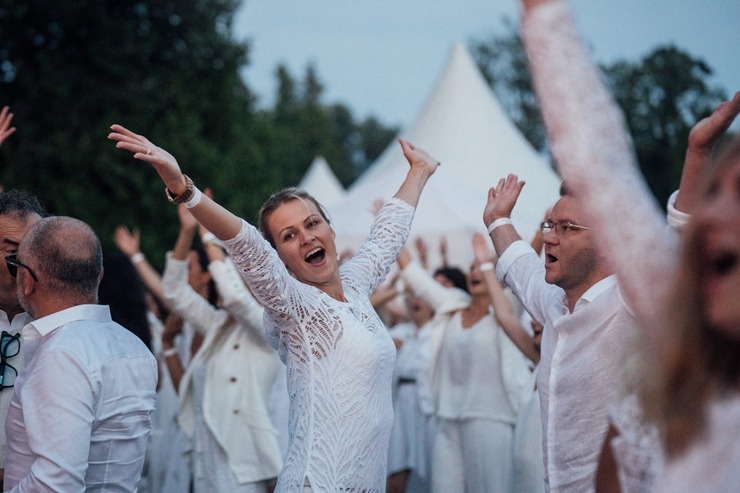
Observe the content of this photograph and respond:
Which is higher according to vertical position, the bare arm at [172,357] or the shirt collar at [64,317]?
the shirt collar at [64,317]

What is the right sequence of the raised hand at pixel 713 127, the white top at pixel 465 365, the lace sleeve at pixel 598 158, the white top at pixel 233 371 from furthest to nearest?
the white top at pixel 465 365 → the white top at pixel 233 371 → the raised hand at pixel 713 127 → the lace sleeve at pixel 598 158

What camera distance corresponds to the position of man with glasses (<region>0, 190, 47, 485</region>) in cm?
362

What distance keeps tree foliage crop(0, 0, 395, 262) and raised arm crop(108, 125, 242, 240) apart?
56.4 ft

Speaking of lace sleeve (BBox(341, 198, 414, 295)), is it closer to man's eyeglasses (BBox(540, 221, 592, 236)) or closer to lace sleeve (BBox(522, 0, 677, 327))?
man's eyeglasses (BBox(540, 221, 592, 236))

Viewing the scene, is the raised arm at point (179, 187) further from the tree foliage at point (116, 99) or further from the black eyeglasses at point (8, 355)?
the tree foliage at point (116, 99)

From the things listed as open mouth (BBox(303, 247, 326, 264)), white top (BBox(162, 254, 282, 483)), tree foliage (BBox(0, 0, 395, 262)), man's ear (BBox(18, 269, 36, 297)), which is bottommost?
white top (BBox(162, 254, 282, 483))

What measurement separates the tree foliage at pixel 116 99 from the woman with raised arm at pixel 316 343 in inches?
656

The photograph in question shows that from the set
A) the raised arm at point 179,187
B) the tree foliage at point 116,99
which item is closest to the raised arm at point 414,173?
the raised arm at point 179,187

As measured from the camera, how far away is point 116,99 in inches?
784

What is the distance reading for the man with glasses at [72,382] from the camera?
2.87 metres

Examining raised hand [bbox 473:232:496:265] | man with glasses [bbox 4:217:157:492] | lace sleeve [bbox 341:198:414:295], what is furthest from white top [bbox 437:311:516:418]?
man with glasses [bbox 4:217:157:492]

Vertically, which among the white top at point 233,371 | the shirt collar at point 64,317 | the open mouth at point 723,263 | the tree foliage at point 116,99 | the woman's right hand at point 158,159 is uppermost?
the tree foliage at point 116,99

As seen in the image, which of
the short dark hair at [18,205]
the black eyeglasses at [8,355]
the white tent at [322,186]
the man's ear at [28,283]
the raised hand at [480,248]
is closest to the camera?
the man's ear at [28,283]

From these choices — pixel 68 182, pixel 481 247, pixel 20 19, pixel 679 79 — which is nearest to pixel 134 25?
pixel 20 19
